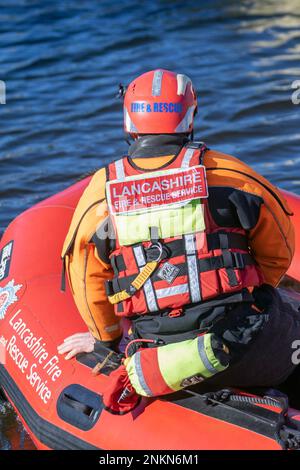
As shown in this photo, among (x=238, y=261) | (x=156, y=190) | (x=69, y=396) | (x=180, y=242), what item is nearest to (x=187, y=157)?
(x=156, y=190)

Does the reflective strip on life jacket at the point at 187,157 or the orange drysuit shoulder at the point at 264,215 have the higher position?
the reflective strip on life jacket at the point at 187,157

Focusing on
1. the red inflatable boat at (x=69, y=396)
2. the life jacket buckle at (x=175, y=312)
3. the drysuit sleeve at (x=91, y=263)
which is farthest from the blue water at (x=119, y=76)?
the life jacket buckle at (x=175, y=312)

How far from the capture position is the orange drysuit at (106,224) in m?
3.07

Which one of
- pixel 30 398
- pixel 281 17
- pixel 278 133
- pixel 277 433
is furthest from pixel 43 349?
pixel 281 17

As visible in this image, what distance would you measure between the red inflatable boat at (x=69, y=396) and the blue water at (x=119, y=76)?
209 centimetres

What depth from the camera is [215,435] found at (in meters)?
3.09

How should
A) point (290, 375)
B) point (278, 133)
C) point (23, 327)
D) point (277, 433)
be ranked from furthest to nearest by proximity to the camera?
point (278, 133)
point (23, 327)
point (290, 375)
point (277, 433)

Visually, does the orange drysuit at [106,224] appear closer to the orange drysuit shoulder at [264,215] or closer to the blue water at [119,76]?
the orange drysuit shoulder at [264,215]

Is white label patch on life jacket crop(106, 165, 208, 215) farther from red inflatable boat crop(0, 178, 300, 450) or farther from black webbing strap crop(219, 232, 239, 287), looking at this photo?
red inflatable boat crop(0, 178, 300, 450)

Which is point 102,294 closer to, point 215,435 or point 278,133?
point 215,435

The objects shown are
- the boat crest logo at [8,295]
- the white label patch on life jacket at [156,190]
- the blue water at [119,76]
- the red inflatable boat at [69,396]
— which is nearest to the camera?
the white label patch on life jacket at [156,190]

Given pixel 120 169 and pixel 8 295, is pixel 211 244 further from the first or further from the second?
pixel 8 295

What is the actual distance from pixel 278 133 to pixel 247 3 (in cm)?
397

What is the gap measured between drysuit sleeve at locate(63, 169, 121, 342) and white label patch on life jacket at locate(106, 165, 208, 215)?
0.10 metres
